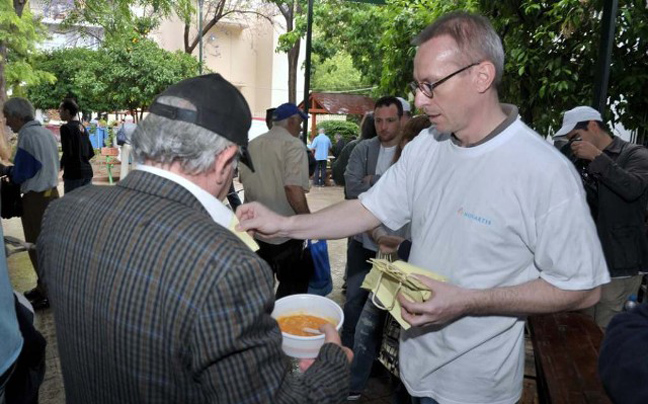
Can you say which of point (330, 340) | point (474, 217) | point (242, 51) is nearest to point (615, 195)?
point (474, 217)

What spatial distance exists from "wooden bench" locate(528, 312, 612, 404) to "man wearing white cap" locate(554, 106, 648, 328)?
0.48m

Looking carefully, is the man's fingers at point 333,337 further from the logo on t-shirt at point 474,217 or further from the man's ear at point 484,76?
the man's ear at point 484,76

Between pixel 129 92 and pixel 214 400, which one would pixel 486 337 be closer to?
pixel 214 400

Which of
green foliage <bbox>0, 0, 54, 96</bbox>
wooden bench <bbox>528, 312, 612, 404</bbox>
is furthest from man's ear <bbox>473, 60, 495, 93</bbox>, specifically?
green foliage <bbox>0, 0, 54, 96</bbox>

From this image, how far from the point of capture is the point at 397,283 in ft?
5.61

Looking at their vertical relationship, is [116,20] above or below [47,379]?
above

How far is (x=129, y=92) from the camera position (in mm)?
16359

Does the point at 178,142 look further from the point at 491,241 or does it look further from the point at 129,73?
the point at 129,73

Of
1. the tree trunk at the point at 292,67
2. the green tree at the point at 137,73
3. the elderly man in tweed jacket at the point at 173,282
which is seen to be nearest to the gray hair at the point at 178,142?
the elderly man in tweed jacket at the point at 173,282

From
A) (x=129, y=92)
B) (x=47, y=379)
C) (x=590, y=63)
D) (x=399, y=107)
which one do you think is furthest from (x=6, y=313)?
(x=129, y=92)

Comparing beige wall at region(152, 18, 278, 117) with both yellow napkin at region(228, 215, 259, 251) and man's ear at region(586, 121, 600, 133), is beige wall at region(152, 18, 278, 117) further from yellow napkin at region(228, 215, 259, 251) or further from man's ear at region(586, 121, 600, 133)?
yellow napkin at region(228, 215, 259, 251)

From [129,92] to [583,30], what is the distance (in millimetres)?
14654

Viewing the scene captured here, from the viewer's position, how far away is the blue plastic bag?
4461 mm

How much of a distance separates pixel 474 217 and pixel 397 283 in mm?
355
